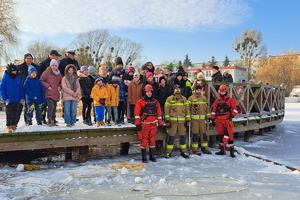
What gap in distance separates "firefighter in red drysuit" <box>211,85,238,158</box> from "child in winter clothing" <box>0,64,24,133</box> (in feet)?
14.8

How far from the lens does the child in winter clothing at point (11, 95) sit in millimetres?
5684

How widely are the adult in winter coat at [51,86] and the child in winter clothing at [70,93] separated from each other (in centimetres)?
20

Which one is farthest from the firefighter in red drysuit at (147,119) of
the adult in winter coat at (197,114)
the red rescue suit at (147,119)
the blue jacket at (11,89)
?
the blue jacket at (11,89)

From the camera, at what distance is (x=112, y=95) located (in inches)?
266

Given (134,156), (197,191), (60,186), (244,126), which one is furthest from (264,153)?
(60,186)

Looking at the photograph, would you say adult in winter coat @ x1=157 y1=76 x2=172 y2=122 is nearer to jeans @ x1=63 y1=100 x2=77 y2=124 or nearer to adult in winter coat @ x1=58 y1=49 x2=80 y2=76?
jeans @ x1=63 y1=100 x2=77 y2=124

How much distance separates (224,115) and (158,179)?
2.98m

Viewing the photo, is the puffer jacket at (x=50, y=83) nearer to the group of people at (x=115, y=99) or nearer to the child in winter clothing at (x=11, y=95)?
the group of people at (x=115, y=99)

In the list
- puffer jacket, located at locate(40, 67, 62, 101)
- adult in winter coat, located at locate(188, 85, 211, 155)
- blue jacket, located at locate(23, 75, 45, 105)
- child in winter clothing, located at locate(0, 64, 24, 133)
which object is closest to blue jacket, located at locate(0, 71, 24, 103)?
child in winter clothing, located at locate(0, 64, 24, 133)

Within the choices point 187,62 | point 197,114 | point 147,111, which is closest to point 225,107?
point 197,114

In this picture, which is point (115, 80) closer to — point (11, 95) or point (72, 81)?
point (72, 81)

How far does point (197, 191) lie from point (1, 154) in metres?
4.60

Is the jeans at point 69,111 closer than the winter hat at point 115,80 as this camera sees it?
Yes

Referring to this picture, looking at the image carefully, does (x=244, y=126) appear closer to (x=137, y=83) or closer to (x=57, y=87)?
(x=137, y=83)
